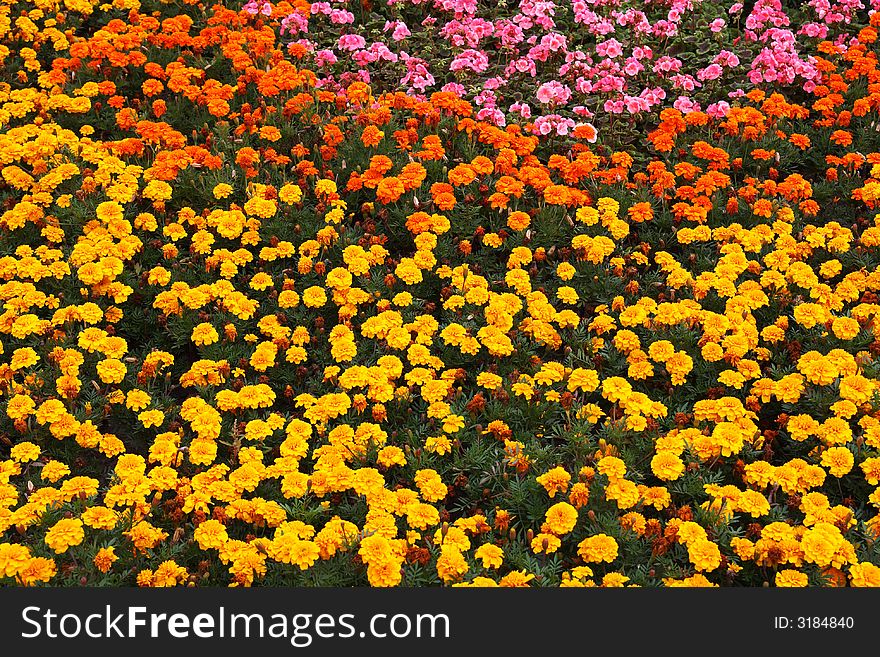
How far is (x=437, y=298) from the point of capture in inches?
237

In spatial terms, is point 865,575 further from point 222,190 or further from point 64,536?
point 222,190

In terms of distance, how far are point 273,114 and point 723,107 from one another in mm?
3327

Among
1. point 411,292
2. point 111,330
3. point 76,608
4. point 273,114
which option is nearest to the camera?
point 76,608

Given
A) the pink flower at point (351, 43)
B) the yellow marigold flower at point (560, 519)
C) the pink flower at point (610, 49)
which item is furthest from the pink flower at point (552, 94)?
the yellow marigold flower at point (560, 519)

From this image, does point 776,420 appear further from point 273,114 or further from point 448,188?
point 273,114

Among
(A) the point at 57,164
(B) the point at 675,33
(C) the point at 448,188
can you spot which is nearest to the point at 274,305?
(C) the point at 448,188

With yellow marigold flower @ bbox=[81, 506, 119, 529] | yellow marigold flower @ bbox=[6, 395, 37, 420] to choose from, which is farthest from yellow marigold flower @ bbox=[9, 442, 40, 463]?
yellow marigold flower @ bbox=[81, 506, 119, 529]

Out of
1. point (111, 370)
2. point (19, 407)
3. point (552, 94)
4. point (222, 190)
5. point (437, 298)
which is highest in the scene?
point (552, 94)

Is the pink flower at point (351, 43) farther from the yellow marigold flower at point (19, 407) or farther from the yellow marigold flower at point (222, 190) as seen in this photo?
the yellow marigold flower at point (19, 407)

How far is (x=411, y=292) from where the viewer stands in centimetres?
593

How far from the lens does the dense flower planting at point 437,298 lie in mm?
4320

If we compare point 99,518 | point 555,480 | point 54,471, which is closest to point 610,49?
point 555,480

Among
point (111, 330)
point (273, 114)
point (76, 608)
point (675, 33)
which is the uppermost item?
point (675, 33)

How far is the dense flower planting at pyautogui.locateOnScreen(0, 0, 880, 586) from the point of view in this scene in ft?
14.2
